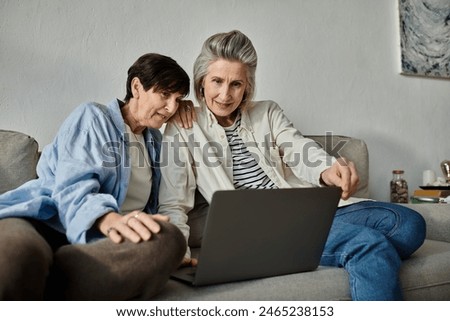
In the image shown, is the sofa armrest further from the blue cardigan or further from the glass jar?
the blue cardigan

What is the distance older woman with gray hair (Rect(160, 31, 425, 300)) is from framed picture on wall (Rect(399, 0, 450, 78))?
117 cm

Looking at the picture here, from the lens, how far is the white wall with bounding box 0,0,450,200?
1813 millimetres

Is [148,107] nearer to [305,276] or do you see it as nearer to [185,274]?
[185,274]

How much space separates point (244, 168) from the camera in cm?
174

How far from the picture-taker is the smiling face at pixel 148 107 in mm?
1494

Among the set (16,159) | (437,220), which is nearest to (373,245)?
(437,220)

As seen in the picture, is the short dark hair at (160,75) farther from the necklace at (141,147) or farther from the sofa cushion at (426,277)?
the sofa cushion at (426,277)

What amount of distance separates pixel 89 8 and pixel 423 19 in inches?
69.5

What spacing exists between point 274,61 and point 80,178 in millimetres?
1308

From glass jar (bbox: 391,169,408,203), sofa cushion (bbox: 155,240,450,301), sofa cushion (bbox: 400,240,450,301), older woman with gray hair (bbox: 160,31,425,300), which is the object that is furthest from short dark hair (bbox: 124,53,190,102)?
glass jar (bbox: 391,169,408,203)

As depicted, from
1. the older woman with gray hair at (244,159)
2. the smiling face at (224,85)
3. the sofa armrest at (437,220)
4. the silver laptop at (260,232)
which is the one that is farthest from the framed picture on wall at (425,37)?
the silver laptop at (260,232)
